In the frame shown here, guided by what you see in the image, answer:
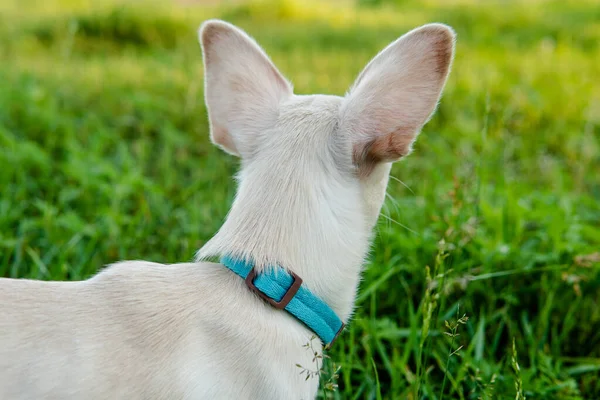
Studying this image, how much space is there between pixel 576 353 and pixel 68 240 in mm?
2122

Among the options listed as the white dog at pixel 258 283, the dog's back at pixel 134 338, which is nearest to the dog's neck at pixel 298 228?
the white dog at pixel 258 283

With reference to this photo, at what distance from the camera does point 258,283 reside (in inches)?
68.6

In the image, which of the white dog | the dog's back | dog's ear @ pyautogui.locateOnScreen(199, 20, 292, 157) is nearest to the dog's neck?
the white dog

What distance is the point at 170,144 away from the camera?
4.24 metres

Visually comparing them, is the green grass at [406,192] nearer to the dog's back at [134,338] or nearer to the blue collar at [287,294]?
the blue collar at [287,294]

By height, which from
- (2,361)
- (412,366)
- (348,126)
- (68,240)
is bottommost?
(412,366)

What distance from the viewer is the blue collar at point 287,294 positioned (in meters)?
1.74

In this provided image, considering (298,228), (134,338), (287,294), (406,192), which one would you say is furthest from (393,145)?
(406,192)

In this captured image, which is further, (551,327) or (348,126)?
(551,327)

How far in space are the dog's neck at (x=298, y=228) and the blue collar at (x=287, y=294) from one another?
0.02 m

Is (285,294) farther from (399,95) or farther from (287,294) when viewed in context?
(399,95)

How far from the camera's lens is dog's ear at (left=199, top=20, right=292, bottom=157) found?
2012mm

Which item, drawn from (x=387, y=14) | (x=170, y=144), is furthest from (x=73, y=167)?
(x=387, y=14)

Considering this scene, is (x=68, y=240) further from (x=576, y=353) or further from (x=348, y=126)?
(x=576, y=353)
